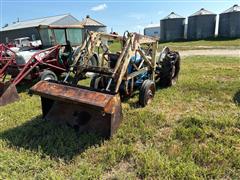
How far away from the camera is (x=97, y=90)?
3420mm

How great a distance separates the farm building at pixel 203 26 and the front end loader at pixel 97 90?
27.8 m

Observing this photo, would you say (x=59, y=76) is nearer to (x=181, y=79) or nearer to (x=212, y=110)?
(x=181, y=79)

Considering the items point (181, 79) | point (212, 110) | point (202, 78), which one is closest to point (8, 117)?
point (212, 110)

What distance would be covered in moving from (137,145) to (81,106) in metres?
1.01

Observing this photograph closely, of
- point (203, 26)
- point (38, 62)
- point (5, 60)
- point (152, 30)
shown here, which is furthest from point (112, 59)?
point (152, 30)

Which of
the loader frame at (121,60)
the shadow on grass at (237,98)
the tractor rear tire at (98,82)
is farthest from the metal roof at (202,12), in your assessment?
the tractor rear tire at (98,82)

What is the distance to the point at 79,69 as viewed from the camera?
172 inches

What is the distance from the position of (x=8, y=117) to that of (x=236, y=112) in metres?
4.42

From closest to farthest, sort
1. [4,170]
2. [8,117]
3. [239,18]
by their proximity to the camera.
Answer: [4,170]
[8,117]
[239,18]

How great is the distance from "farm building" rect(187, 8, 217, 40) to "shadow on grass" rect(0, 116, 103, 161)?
30426 mm

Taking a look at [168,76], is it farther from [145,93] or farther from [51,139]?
[51,139]

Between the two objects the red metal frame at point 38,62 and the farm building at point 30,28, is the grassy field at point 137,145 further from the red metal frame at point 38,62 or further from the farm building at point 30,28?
the farm building at point 30,28

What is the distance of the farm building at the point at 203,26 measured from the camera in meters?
31.0

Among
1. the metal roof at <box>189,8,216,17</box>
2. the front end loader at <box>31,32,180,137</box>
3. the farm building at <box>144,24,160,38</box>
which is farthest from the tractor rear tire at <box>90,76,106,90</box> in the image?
the farm building at <box>144,24,160,38</box>
